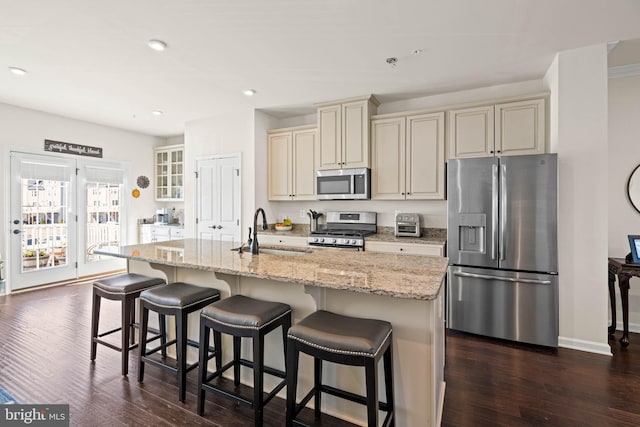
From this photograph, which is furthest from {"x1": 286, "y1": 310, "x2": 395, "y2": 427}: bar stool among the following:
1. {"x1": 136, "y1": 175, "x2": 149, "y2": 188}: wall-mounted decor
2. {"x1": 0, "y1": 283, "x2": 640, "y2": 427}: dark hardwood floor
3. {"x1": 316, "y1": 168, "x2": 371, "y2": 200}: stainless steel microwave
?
{"x1": 136, "y1": 175, "x2": 149, "y2": 188}: wall-mounted decor

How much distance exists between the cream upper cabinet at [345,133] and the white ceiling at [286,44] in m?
0.16

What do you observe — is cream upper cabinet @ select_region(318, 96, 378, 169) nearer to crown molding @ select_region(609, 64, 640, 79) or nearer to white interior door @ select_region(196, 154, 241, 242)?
white interior door @ select_region(196, 154, 241, 242)

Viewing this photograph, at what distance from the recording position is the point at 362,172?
156 inches

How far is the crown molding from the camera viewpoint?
3080mm

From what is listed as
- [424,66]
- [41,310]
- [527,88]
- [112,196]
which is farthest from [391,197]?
[112,196]

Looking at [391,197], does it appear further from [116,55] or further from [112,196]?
[112,196]

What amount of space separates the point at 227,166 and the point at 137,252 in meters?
2.54

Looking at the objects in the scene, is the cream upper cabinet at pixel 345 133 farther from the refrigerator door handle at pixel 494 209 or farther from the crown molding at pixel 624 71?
the crown molding at pixel 624 71

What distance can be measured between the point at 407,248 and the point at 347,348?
2.26m

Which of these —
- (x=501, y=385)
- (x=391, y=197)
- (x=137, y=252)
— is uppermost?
(x=391, y=197)

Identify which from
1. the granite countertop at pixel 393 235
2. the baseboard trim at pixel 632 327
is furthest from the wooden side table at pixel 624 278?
the granite countertop at pixel 393 235

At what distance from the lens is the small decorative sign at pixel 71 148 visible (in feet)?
15.6

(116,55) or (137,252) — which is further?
(116,55)

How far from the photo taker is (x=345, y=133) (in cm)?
406
